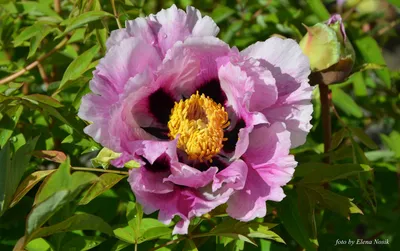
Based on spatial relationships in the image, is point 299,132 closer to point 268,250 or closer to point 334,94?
point 268,250

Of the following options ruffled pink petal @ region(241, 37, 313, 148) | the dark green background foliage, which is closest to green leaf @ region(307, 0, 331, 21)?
the dark green background foliage

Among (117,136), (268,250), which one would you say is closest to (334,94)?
(268,250)

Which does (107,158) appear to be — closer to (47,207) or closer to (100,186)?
(100,186)

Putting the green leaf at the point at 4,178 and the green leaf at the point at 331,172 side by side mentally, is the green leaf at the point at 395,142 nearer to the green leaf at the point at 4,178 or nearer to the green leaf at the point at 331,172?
the green leaf at the point at 331,172

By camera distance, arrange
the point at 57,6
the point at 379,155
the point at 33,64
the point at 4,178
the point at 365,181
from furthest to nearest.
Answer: the point at 379,155, the point at 57,6, the point at 33,64, the point at 365,181, the point at 4,178

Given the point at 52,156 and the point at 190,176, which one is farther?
the point at 52,156

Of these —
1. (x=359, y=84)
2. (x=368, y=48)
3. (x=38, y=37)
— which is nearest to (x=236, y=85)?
(x=38, y=37)

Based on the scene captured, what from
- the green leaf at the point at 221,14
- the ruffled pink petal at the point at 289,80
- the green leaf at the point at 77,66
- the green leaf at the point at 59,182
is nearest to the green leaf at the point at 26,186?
the green leaf at the point at 59,182
